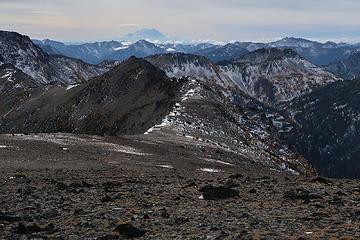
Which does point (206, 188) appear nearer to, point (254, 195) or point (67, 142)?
point (254, 195)

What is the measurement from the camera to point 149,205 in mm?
19391

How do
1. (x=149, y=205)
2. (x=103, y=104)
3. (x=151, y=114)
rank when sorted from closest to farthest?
(x=149, y=205)
(x=151, y=114)
(x=103, y=104)

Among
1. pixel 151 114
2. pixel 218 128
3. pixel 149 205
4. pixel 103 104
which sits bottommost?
pixel 218 128

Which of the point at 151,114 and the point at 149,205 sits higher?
the point at 149,205

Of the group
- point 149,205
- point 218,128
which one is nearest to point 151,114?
point 218,128

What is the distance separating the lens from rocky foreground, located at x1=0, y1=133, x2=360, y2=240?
46.8ft

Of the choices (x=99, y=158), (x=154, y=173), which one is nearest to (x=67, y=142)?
(x=99, y=158)

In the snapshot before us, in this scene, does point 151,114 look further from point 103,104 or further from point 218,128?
point 103,104

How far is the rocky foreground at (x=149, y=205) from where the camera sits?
561 inches

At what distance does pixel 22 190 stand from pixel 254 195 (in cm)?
1380

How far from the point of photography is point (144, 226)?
1530 cm

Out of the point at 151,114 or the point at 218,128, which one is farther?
the point at 151,114

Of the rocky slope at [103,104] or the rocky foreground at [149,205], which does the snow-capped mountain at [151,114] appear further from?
the rocky foreground at [149,205]

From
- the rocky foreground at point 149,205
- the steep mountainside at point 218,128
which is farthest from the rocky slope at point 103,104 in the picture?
the rocky foreground at point 149,205
